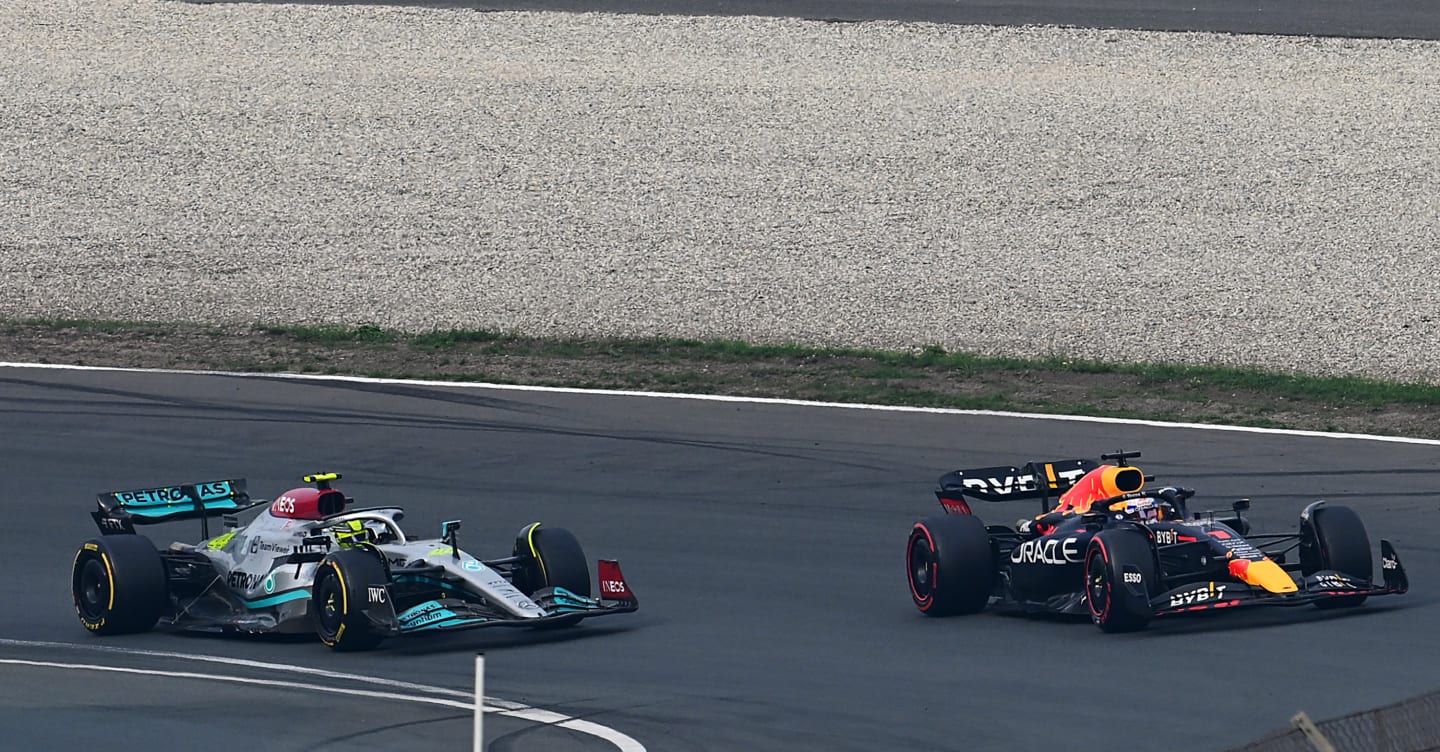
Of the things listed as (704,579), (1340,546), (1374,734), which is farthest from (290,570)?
(1374,734)

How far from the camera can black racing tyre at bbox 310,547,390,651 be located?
12484mm

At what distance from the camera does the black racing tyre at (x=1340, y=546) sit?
12.9m

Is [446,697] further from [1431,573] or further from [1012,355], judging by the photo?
[1012,355]

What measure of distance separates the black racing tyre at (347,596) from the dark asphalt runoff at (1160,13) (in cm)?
2525

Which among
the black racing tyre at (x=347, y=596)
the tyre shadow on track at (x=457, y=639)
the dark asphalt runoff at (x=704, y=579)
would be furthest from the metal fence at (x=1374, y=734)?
the black racing tyre at (x=347, y=596)

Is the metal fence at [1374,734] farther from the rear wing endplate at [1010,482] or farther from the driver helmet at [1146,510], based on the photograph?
the rear wing endplate at [1010,482]

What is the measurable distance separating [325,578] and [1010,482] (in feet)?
15.5

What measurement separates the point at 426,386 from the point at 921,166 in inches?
508

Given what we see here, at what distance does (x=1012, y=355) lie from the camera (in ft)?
80.4

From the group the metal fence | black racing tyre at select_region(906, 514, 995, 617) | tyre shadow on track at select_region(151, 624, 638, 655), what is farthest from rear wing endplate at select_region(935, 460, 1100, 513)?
the metal fence

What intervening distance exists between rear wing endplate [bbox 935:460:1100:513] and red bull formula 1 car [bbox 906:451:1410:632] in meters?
0.02

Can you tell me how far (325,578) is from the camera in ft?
41.7

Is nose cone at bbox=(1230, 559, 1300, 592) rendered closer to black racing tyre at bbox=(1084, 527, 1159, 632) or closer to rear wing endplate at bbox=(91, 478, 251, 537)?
black racing tyre at bbox=(1084, 527, 1159, 632)

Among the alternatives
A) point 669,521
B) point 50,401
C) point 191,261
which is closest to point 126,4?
point 191,261
